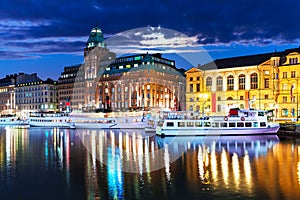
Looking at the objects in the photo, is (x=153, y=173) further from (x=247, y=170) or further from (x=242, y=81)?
(x=242, y=81)

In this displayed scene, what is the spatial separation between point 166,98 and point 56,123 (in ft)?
140

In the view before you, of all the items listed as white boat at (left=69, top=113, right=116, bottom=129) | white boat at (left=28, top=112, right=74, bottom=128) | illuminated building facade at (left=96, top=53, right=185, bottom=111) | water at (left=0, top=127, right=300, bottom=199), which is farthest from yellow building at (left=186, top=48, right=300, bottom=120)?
water at (left=0, top=127, right=300, bottom=199)

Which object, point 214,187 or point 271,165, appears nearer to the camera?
point 214,187

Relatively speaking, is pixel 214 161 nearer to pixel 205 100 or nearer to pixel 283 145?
pixel 283 145

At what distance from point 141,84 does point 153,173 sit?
101 metres

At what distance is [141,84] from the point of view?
5069 inches

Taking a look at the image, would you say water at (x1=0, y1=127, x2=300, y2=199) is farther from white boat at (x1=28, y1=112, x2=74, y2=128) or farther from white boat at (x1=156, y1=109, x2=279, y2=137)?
white boat at (x1=28, y1=112, x2=74, y2=128)

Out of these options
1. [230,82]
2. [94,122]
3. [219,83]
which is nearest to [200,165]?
[230,82]

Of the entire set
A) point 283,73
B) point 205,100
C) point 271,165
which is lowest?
point 271,165

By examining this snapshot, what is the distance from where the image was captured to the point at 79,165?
33.2m

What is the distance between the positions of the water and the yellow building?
41.5m

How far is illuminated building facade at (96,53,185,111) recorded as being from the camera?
5044 inches

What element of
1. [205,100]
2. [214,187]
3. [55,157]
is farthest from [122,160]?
[205,100]

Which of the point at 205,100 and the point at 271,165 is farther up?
the point at 205,100
